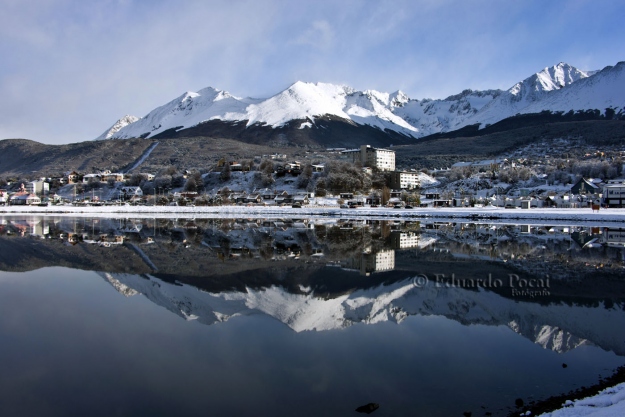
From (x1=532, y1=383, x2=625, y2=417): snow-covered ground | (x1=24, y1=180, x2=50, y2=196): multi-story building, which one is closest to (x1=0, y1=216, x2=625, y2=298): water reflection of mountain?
(x1=532, y1=383, x2=625, y2=417): snow-covered ground

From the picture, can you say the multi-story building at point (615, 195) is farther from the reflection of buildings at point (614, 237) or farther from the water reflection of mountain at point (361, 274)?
the water reflection of mountain at point (361, 274)

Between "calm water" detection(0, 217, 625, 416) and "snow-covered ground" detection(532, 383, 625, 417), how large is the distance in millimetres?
536

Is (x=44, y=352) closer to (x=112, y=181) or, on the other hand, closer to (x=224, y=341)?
(x=224, y=341)

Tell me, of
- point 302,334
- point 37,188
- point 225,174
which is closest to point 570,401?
point 302,334

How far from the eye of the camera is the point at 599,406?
17.9 ft

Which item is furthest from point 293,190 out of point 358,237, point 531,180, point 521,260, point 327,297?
point 327,297

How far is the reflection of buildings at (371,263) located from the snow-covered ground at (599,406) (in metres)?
9.47

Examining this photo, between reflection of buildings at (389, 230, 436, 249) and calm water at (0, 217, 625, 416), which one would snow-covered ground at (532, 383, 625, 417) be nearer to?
calm water at (0, 217, 625, 416)

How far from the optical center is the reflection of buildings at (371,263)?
16094mm

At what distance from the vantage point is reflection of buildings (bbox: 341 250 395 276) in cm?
1609

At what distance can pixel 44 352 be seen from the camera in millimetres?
7754

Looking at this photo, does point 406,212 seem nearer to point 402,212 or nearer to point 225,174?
point 402,212

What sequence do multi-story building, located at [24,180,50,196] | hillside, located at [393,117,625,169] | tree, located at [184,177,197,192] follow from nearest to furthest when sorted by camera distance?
tree, located at [184,177,197,192] < multi-story building, located at [24,180,50,196] < hillside, located at [393,117,625,169]

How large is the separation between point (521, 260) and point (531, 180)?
214 ft
